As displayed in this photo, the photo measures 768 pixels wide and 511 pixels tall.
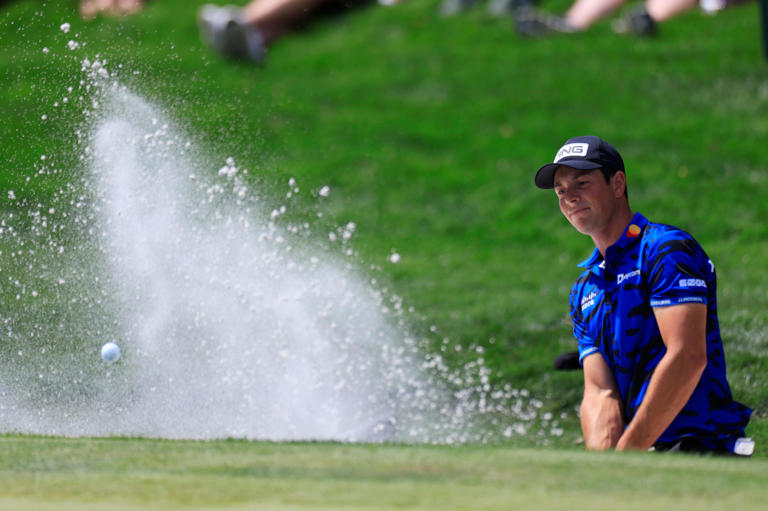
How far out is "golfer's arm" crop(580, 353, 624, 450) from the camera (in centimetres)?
408

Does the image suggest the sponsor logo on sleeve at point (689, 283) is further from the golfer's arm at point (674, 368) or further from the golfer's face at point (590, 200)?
the golfer's face at point (590, 200)

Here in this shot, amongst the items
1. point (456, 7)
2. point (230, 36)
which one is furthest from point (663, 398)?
point (456, 7)

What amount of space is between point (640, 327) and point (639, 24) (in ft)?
39.2

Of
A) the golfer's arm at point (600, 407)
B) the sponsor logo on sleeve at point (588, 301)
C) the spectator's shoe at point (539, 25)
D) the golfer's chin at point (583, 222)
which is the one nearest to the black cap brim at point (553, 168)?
the golfer's chin at point (583, 222)

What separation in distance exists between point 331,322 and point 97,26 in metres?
8.84

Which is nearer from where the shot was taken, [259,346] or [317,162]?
[259,346]

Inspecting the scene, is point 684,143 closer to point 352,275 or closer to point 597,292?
point 352,275

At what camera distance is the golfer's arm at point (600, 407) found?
4078 millimetres

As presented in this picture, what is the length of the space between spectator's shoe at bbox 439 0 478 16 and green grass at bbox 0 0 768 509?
0.84 feet

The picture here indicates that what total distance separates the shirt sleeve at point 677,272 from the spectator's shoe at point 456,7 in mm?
13950

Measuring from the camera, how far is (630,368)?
407cm

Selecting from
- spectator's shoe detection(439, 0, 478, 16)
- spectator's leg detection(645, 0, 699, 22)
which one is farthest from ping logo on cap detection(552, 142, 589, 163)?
spectator's shoe detection(439, 0, 478, 16)

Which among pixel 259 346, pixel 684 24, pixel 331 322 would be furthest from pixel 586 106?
pixel 259 346

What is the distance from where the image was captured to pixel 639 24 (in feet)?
49.8
